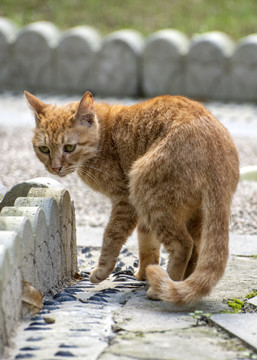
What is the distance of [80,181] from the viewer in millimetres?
7211

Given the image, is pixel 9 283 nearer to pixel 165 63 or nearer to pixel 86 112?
pixel 86 112

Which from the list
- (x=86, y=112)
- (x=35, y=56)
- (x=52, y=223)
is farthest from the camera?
(x=35, y=56)

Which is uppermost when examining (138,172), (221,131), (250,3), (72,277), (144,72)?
(250,3)

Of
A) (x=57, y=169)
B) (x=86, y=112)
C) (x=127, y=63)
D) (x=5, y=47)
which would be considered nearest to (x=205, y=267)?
(x=57, y=169)

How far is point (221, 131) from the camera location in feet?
12.7

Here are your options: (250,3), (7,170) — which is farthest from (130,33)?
(7,170)

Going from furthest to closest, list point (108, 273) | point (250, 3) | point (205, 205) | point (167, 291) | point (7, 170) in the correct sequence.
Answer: point (250, 3)
point (7, 170)
point (108, 273)
point (205, 205)
point (167, 291)

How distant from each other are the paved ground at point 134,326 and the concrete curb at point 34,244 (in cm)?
12

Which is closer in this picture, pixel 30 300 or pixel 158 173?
pixel 30 300

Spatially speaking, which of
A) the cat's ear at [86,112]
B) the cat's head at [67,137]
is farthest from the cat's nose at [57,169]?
the cat's ear at [86,112]

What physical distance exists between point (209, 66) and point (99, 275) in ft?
24.8

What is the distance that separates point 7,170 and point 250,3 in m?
7.86

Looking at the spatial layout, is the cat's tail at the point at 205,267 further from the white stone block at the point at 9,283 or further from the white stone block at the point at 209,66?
the white stone block at the point at 209,66

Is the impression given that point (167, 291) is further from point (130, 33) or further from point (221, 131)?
point (130, 33)
